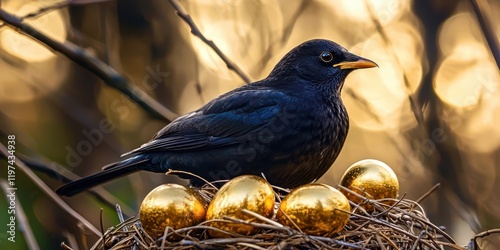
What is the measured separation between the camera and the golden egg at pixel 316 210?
2.67m

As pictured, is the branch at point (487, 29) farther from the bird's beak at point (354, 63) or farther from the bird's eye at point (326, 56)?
the bird's eye at point (326, 56)

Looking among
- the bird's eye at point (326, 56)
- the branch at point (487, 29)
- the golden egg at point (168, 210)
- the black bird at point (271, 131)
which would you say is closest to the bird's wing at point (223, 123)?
the black bird at point (271, 131)

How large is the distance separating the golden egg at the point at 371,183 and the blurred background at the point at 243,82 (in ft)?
1.88

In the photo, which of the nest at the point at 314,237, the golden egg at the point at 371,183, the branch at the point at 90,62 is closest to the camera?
the nest at the point at 314,237

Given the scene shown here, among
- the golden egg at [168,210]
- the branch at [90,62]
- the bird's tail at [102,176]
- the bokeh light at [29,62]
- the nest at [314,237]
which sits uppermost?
the bokeh light at [29,62]

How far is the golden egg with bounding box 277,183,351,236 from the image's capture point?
267cm

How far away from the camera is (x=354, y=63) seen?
4117 millimetres

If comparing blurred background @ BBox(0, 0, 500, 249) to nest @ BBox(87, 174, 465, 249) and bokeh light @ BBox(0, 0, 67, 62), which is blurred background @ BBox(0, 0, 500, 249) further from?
nest @ BBox(87, 174, 465, 249)

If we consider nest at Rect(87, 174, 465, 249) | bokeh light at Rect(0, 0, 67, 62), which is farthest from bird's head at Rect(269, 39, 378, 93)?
bokeh light at Rect(0, 0, 67, 62)

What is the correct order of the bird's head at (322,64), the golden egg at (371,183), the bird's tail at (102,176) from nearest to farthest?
the golden egg at (371,183) → the bird's tail at (102,176) → the bird's head at (322,64)

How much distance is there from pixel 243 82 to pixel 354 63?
1087 mm

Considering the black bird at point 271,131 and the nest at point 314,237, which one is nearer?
the nest at point 314,237

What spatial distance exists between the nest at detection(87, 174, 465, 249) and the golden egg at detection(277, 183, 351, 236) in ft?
0.12

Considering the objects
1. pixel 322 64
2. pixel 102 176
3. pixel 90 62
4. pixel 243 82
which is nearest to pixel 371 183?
pixel 322 64
